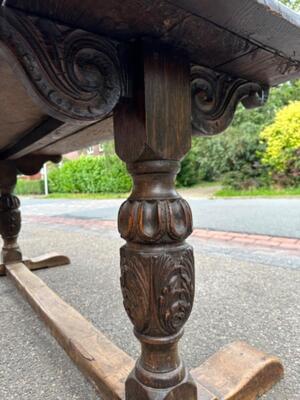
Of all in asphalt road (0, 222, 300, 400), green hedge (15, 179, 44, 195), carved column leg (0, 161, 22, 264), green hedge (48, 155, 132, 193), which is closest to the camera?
asphalt road (0, 222, 300, 400)

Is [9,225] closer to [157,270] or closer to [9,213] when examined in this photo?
[9,213]

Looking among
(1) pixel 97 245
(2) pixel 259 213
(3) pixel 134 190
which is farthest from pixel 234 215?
(3) pixel 134 190

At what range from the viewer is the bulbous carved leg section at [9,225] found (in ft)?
7.97

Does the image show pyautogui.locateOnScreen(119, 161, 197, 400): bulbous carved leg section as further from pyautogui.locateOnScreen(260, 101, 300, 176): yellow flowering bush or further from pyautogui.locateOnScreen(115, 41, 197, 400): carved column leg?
pyautogui.locateOnScreen(260, 101, 300, 176): yellow flowering bush

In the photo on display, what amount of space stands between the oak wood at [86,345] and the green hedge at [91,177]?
41.1 feet

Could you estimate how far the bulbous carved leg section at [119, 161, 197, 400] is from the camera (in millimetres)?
732

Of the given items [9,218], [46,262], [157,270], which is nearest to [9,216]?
[9,218]

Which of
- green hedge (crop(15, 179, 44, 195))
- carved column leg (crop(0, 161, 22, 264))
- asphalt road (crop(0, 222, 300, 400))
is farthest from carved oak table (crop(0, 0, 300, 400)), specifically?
green hedge (crop(15, 179, 44, 195))

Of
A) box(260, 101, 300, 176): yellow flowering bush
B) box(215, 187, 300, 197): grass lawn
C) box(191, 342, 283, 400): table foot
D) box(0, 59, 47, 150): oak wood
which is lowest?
box(191, 342, 283, 400): table foot

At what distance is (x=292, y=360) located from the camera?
1.18 m

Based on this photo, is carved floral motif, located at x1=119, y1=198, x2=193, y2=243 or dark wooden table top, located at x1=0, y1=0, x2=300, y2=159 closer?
dark wooden table top, located at x1=0, y1=0, x2=300, y2=159

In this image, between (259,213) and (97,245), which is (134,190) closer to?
(97,245)

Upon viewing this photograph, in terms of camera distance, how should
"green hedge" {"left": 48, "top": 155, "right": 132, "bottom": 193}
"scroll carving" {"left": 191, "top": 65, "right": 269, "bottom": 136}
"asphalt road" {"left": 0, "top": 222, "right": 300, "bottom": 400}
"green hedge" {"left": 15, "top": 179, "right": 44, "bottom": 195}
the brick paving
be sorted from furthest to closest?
"green hedge" {"left": 15, "top": 179, "right": 44, "bottom": 195} < "green hedge" {"left": 48, "top": 155, "right": 132, "bottom": 193} < the brick paving < "asphalt road" {"left": 0, "top": 222, "right": 300, "bottom": 400} < "scroll carving" {"left": 191, "top": 65, "right": 269, "bottom": 136}

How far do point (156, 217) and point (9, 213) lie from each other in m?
2.06
